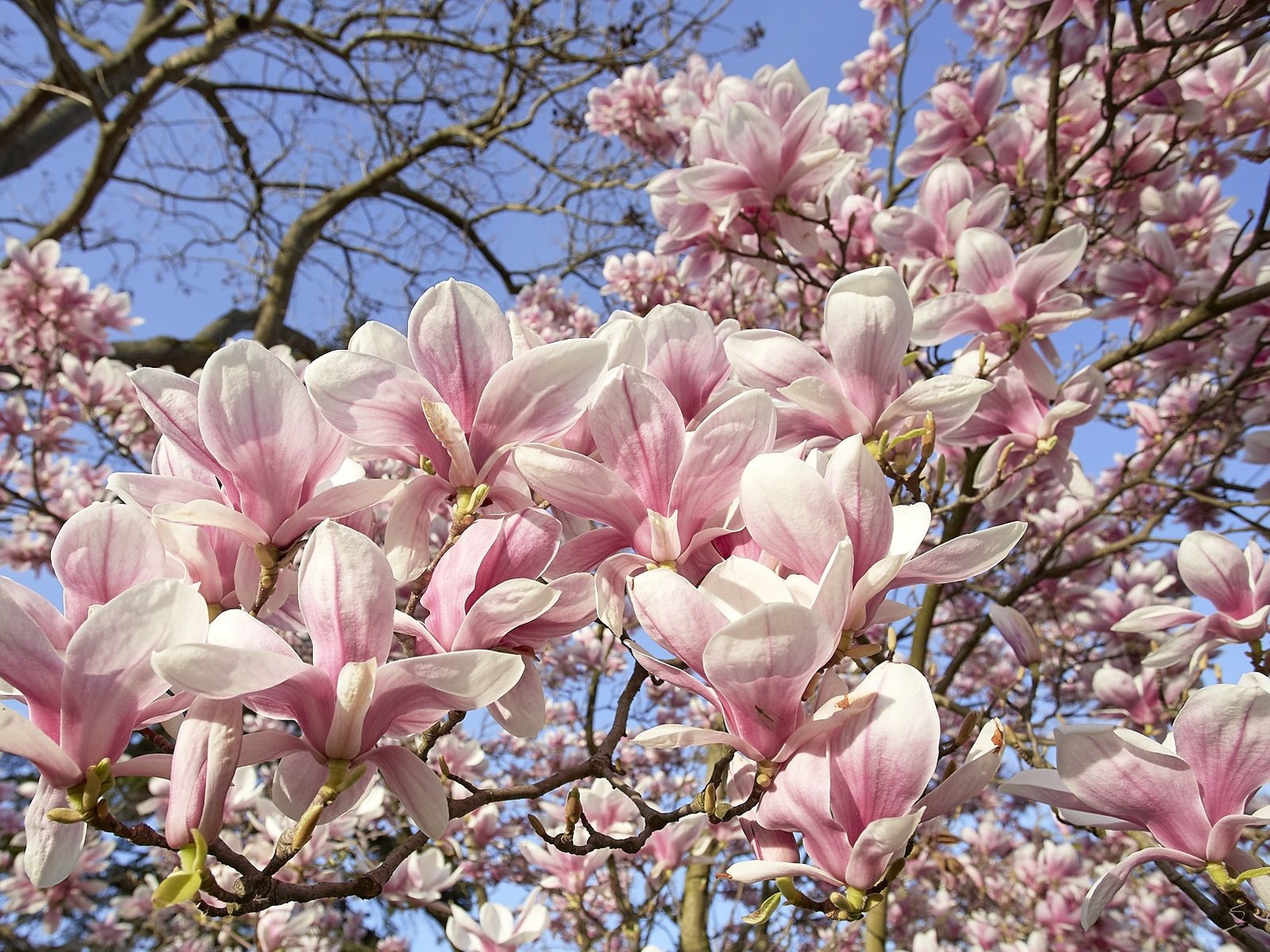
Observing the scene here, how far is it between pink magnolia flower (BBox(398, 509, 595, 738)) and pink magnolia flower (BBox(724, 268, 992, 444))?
0.82 ft

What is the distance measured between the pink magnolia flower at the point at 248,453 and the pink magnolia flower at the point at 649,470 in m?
0.15

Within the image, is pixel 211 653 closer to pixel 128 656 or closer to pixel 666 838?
pixel 128 656

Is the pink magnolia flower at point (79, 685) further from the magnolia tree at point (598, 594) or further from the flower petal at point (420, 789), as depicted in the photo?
the flower petal at point (420, 789)

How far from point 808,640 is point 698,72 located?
Answer: 2760 mm

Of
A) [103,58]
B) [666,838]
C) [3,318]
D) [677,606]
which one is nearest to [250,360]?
[677,606]

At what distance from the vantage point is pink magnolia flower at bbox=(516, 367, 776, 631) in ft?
1.91

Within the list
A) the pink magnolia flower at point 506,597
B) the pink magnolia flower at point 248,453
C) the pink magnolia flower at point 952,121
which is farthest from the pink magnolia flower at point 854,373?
the pink magnolia flower at point 952,121

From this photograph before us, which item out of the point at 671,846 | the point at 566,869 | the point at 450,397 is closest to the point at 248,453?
the point at 450,397

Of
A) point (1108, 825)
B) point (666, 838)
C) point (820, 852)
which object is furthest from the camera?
point (666, 838)

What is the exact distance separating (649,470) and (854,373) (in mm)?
233

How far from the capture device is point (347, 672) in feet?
1.62

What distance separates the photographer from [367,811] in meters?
1.96

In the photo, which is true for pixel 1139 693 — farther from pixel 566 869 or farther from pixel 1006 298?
pixel 566 869

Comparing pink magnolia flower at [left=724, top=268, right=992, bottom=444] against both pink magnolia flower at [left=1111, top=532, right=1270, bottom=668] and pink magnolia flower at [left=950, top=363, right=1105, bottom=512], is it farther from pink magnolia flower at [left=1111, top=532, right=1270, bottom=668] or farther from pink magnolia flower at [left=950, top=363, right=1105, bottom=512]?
pink magnolia flower at [left=1111, top=532, right=1270, bottom=668]
